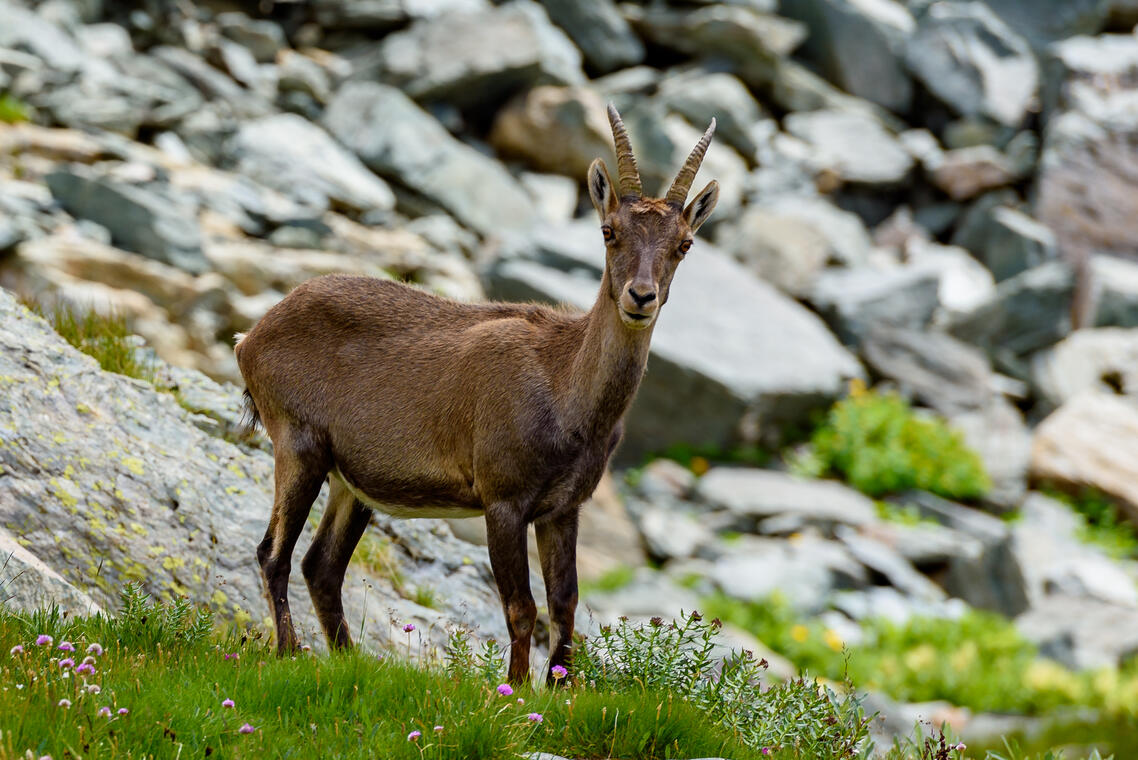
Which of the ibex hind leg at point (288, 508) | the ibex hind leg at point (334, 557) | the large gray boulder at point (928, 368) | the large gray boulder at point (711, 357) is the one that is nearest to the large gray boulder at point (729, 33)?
the large gray boulder at point (928, 368)

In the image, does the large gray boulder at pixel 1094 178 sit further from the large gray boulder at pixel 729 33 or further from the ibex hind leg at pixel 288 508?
the ibex hind leg at pixel 288 508

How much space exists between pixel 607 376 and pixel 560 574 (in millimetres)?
1061

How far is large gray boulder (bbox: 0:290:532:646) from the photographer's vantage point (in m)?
6.37

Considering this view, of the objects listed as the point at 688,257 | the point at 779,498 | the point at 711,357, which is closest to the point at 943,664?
the point at 779,498

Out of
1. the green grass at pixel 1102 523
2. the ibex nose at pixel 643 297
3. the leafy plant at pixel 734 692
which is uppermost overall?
the ibex nose at pixel 643 297

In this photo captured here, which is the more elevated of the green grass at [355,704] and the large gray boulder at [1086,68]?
the green grass at [355,704]

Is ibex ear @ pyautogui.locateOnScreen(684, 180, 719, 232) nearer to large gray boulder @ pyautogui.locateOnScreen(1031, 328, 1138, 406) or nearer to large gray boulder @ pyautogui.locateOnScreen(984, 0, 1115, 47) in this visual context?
large gray boulder @ pyautogui.locateOnScreen(1031, 328, 1138, 406)

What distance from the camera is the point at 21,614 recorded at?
5.04 meters

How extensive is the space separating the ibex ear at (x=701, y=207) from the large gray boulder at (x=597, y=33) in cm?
2237

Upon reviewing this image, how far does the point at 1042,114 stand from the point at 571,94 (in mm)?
11515

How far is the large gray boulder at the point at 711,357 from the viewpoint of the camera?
56.5ft

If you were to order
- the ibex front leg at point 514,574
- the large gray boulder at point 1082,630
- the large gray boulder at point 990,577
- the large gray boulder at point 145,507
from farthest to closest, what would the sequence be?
the large gray boulder at point 990,577
the large gray boulder at point 1082,630
the large gray boulder at point 145,507
the ibex front leg at point 514,574

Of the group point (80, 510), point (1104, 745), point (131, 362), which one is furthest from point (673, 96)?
point (80, 510)

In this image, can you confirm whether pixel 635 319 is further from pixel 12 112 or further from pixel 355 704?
pixel 12 112
